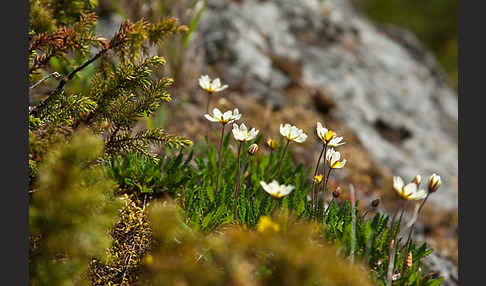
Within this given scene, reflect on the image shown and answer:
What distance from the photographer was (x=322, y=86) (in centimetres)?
493

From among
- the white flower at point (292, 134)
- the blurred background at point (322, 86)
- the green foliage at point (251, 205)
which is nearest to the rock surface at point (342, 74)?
the blurred background at point (322, 86)

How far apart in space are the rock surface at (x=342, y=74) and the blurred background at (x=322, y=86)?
0.06ft

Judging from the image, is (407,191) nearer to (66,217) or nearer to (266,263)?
(266,263)

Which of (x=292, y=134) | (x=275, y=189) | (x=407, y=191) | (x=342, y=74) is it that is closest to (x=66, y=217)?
(x=275, y=189)

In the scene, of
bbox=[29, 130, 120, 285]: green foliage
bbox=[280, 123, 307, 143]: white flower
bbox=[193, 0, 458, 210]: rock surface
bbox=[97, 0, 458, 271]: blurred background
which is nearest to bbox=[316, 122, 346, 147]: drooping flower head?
bbox=[280, 123, 307, 143]: white flower

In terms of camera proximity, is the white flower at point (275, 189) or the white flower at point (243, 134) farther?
the white flower at point (243, 134)

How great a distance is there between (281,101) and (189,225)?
2.73 meters

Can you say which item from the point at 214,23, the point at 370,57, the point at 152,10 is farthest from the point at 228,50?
the point at 370,57

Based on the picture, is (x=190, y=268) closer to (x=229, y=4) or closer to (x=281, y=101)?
(x=281, y=101)

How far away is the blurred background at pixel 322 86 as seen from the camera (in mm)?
3852

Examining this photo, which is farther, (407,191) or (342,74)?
(342,74)

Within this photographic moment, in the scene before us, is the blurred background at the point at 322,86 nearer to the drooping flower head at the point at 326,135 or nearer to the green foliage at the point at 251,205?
the green foliage at the point at 251,205

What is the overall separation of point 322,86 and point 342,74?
1.50ft

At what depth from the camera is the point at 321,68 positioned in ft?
16.9
